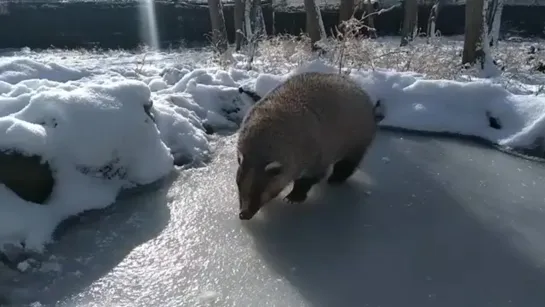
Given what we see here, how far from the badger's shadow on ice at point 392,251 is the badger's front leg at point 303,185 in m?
0.08

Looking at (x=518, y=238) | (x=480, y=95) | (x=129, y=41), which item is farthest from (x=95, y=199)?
(x=129, y=41)

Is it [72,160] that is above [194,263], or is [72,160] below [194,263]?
above

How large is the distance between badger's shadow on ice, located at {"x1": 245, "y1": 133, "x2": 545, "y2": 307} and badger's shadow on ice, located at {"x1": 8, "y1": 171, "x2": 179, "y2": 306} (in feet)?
2.47

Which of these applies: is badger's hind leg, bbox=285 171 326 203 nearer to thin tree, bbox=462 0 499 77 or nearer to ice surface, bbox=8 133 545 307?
ice surface, bbox=8 133 545 307

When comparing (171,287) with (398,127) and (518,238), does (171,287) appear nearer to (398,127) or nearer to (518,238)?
(518,238)

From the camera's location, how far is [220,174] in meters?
4.52

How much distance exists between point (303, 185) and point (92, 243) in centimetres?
155

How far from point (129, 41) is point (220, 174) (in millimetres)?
15590

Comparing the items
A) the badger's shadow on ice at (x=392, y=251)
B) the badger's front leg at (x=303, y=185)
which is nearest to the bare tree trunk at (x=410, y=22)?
the badger's shadow on ice at (x=392, y=251)

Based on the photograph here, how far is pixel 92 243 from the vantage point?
3479 millimetres

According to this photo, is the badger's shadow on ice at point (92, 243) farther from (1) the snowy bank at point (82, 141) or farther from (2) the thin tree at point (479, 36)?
(2) the thin tree at point (479, 36)

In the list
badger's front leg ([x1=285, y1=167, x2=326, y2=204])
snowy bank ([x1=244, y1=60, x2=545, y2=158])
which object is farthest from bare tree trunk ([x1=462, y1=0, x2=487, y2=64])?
badger's front leg ([x1=285, y1=167, x2=326, y2=204])

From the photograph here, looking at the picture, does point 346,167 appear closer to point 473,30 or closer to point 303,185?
point 303,185

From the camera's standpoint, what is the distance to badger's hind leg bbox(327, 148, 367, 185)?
4.42 m
